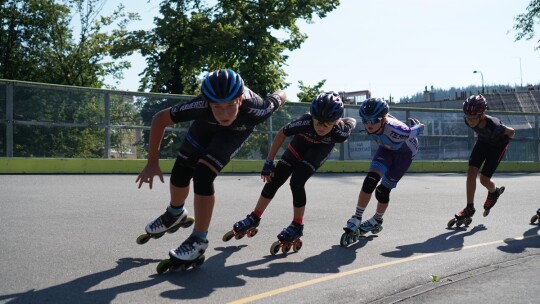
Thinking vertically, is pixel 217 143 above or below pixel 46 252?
above

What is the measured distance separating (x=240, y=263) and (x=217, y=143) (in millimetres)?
1262

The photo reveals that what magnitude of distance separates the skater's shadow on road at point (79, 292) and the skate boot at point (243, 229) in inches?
75.7

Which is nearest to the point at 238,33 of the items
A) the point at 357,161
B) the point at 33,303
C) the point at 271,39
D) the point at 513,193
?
the point at 271,39

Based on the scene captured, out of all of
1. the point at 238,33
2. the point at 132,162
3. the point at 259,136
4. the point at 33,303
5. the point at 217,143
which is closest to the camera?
the point at 33,303

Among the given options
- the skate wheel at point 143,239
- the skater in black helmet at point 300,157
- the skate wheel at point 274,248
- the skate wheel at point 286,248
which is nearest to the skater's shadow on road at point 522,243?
the skater in black helmet at point 300,157

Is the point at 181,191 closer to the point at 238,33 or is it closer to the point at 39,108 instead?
the point at 39,108

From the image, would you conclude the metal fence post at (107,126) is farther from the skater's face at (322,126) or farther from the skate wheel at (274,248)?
the skate wheel at (274,248)

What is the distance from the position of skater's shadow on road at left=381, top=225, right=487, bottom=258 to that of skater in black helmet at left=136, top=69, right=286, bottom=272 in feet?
7.57

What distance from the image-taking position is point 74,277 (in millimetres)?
4953

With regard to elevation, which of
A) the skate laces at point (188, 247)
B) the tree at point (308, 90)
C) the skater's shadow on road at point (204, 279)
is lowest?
the skater's shadow on road at point (204, 279)

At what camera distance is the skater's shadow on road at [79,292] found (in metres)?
4.32

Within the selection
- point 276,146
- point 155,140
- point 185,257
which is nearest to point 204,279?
point 185,257

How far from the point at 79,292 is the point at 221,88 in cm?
206

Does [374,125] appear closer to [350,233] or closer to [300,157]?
[300,157]
